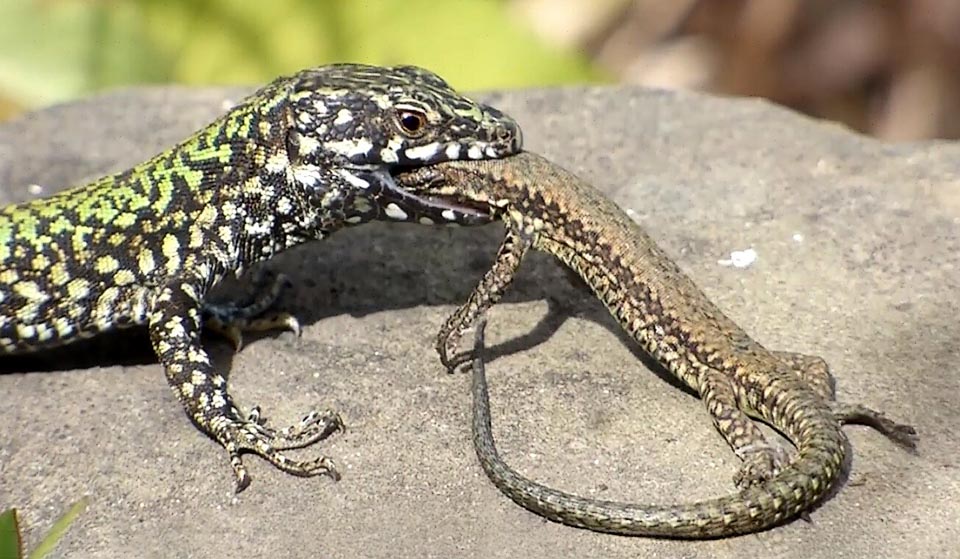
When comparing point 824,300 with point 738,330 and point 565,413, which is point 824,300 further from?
point 565,413

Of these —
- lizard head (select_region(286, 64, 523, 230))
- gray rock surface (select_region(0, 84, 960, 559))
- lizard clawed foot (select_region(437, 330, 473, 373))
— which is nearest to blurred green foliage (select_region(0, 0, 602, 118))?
gray rock surface (select_region(0, 84, 960, 559))

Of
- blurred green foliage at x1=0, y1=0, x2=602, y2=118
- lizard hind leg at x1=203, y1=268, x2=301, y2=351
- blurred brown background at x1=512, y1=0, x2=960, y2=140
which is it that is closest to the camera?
lizard hind leg at x1=203, y1=268, x2=301, y2=351

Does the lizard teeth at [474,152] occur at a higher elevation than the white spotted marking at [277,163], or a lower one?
higher

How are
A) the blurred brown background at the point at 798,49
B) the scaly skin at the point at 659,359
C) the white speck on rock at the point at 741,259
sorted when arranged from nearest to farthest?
the scaly skin at the point at 659,359 → the white speck on rock at the point at 741,259 → the blurred brown background at the point at 798,49

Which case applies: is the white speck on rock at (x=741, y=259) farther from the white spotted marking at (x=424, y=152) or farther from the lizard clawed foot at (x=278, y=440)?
the lizard clawed foot at (x=278, y=440)

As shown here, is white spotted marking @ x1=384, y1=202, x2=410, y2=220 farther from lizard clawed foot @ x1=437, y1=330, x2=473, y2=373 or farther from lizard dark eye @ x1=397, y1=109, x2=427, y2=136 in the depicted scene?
lizard clawed foot @ x1=437, y1=330, x2=473, y2=373

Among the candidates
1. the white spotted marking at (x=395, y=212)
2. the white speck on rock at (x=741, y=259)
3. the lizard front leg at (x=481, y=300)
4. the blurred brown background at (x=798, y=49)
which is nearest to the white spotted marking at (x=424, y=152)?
the white spotted marking at (x=395, y=212)

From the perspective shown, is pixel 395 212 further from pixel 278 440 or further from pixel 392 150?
pixel 278 440

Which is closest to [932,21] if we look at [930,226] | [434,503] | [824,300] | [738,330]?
[930,226]
